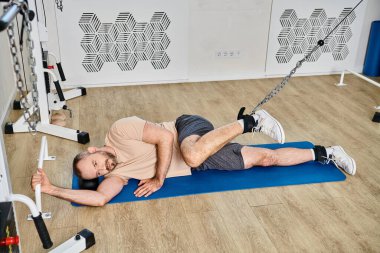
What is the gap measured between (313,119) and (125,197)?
178 cm

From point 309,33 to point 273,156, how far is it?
2199 mm

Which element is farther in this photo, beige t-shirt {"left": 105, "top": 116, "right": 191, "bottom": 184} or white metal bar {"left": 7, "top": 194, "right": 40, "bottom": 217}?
beige t-shirt {"left": 105, "top": 116, "right": 191, "bottom": 184}

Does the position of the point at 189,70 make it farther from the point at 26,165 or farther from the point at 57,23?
the point at 26,165

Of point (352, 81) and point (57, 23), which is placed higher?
point (57, 23)

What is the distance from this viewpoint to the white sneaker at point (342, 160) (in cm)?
244

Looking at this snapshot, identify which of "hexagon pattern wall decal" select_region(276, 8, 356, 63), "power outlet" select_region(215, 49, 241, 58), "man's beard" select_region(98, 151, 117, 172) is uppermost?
"hexagon pattern wall decal" select_region(276, 8, 356, 63)

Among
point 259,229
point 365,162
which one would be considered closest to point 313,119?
point 365,162

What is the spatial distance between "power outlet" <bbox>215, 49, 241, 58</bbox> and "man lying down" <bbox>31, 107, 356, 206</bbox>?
181 centimetres

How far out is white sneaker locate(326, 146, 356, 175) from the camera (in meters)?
2.44

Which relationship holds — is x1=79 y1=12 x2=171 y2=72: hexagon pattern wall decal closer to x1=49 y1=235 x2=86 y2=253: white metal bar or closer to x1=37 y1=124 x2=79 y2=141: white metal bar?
x1=37 y1=124 x2=79 y2=141: white metal bar

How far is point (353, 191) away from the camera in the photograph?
2.31 m

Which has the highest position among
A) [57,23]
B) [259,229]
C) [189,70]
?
[57,23]

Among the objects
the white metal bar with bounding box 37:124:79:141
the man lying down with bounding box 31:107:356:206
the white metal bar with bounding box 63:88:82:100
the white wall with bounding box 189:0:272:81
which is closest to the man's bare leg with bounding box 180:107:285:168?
the man lying down with bounding box 31:107:356:206

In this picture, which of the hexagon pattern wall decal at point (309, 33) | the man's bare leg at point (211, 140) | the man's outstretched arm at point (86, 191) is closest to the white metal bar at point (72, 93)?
the man's outstretched arm at point (86, 191)
